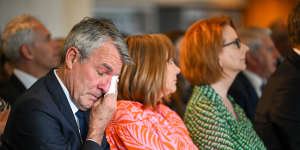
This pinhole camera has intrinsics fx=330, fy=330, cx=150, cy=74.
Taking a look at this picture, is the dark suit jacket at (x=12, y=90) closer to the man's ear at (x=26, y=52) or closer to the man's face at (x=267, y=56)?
the man's ear at (x=26, y=52)

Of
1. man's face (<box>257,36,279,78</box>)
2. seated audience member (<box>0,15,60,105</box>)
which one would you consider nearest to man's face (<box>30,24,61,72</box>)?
seated audience member (<box>0,15,60,105</box>)

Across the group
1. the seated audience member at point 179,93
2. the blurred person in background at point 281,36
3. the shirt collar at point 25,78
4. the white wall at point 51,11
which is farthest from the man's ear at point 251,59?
the white wall at point 51,11

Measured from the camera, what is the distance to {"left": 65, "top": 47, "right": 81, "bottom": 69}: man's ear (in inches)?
52.7

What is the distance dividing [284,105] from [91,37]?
1134mm

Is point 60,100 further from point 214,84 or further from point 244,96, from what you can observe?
point 244,96

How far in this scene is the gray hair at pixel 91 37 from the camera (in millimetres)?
1336

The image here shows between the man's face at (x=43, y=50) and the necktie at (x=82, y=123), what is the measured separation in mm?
1469

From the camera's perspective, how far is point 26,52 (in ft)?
8.89

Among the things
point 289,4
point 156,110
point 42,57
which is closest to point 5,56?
point 42,57

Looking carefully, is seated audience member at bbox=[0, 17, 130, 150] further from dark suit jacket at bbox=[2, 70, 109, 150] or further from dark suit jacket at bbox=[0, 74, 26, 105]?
dark suit jacket at bbox=[0, 74, 26, 105]

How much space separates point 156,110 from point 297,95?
78cm

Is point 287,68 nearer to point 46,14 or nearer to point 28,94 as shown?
point 28,94

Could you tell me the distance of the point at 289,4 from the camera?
6.53 m

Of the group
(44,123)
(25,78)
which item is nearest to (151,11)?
(25,78)
